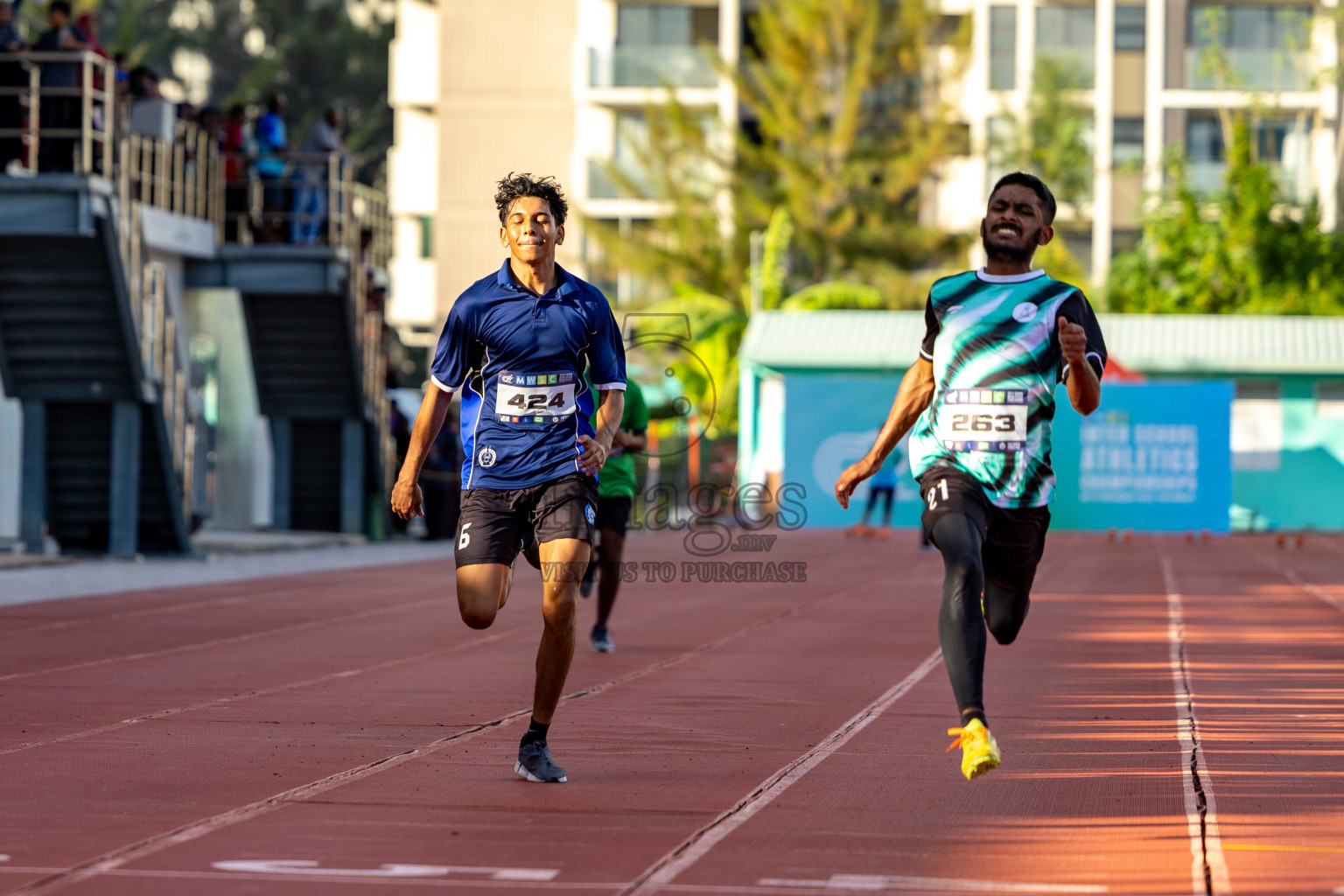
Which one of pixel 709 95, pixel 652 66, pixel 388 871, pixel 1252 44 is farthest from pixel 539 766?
pixel 1252 44

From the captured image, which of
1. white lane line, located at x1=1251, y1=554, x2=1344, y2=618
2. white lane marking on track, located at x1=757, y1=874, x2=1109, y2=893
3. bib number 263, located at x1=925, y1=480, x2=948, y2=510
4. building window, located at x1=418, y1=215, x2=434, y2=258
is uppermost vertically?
building window, located at x1=418, y1=215, x2=434, y2=258

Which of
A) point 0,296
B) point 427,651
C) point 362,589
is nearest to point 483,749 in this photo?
point 427,651

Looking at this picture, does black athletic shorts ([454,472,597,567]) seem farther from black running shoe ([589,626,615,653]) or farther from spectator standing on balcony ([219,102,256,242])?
spectator standing on balcony ([219,102,256,242])

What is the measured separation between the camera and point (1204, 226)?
49.6 metres

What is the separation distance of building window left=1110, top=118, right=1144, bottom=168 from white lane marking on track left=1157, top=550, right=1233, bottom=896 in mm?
47319

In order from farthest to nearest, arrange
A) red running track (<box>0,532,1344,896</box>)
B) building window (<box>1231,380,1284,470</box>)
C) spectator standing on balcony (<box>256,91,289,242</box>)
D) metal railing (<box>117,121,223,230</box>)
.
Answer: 1. building window (<box>1231,380,1284,470</box>)
2. spectator standing on balcony (<box>256,91,289,242</box>)
3. metal railing (<box>117,121,223,230</box>)
4. red running track (<box>0,532,1344,896</box>)

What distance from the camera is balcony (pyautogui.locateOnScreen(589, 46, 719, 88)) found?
56875 mm

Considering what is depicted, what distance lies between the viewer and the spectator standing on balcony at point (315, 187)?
25219 mm

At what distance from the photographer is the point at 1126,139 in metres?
58.3

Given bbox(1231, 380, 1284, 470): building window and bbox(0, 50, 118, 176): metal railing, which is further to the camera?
bbox(1231, 380, 1284, 470): building window

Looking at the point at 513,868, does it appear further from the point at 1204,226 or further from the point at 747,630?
the point at 1204,226

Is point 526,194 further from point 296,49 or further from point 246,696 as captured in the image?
point 296,49

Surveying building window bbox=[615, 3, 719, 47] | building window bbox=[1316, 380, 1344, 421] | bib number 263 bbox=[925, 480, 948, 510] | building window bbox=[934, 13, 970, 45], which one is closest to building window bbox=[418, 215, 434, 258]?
building window bbox=[615, 3, 719, 47]

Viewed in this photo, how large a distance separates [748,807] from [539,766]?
2.86 feet
